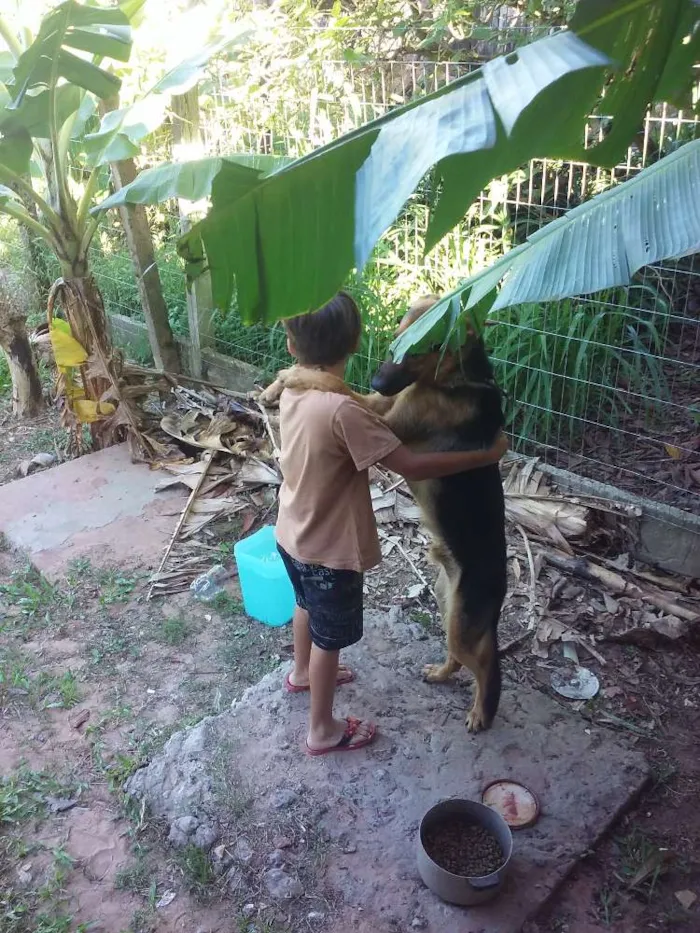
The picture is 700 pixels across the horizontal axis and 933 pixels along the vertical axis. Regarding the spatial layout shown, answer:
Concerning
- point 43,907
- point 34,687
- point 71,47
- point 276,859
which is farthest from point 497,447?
point 71,47

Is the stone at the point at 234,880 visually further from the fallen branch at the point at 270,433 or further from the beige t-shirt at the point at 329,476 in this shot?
the fallen branch at the point at 270,433

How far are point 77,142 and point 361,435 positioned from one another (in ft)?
10.5

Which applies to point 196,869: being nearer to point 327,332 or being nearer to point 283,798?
point 283,798

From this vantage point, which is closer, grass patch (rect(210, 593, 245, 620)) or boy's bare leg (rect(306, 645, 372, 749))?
boy's bare leg (rect(306, 645, 372, 749))

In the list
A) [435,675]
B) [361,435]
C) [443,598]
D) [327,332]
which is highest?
[327,332]

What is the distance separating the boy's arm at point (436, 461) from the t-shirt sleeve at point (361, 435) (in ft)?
0.15

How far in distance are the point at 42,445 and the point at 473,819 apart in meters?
4.43

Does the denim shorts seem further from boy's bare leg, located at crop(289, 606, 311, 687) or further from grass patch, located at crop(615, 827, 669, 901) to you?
grass patch, located at crop(615, 827, 669, 901)

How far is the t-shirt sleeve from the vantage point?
2.30 meters

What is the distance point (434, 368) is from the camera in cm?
266

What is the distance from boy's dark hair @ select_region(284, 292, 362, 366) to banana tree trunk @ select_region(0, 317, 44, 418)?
13.7ft

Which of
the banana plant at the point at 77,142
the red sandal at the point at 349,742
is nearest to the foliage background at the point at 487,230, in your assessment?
the banana plant at the point at 77,142

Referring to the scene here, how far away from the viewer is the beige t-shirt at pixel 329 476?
2320mm

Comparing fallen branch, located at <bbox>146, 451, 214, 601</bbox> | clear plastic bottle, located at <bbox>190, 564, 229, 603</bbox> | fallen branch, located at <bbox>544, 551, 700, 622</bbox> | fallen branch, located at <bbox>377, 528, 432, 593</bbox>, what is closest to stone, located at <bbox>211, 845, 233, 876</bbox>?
clear plastic bottle, located at <bbox>190, 564, 229, 603</bbox>
